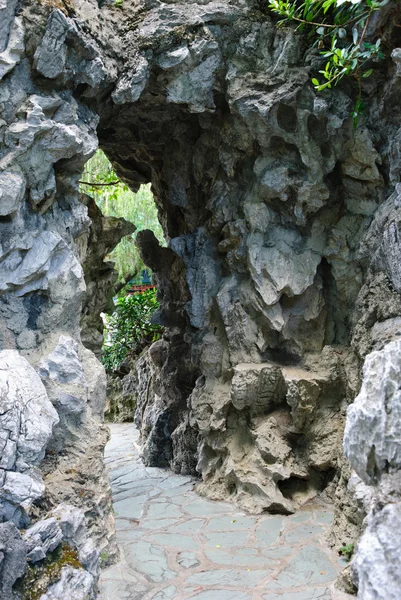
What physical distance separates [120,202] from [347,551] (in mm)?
8309

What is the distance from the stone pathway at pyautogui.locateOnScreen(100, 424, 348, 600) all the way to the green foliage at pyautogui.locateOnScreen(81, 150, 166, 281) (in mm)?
5802

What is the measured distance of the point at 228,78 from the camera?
20.6 feet

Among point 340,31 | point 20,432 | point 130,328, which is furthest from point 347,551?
point 130,328

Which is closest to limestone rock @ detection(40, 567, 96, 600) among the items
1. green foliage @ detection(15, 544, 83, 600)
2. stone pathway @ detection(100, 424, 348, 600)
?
green foliage @ detection(15, 544, 83, 600)

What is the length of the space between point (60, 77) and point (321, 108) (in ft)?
9.27

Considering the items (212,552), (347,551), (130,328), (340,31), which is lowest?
(212,552)

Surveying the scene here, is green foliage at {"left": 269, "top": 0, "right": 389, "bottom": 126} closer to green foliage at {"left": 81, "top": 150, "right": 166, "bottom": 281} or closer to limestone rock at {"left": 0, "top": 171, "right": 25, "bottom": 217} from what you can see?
limestone rock at {"left": 0, "top": 171, "right": 25, "bottom": 217}

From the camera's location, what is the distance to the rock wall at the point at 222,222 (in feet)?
16.1

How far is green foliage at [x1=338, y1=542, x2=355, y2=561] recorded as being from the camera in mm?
4785

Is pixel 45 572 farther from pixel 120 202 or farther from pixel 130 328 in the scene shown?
pixel 130 328

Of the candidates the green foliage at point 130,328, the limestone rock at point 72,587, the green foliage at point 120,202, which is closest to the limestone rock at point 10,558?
the limestone rock at point 72,587

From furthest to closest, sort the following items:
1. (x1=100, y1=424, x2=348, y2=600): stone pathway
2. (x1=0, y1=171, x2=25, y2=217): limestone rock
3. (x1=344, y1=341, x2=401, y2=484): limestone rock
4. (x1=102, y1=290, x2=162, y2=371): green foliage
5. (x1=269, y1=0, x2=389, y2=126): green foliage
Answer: (x1=102, y1=290, x2=162, y2=371): green foliage → (x1=269, y1=0, x2=389, y2=126): green foliage → (x1=0, y1=171, x2=25, y2=217): limestone rock → (x1=100, y1=424, x2=348, y2=600): stone pathway → (x1=344, y1=341, x2=401, y2=484): limestone rock

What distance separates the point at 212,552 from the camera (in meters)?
5.20

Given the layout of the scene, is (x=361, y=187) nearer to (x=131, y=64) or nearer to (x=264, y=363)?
(x=264, y=363)
